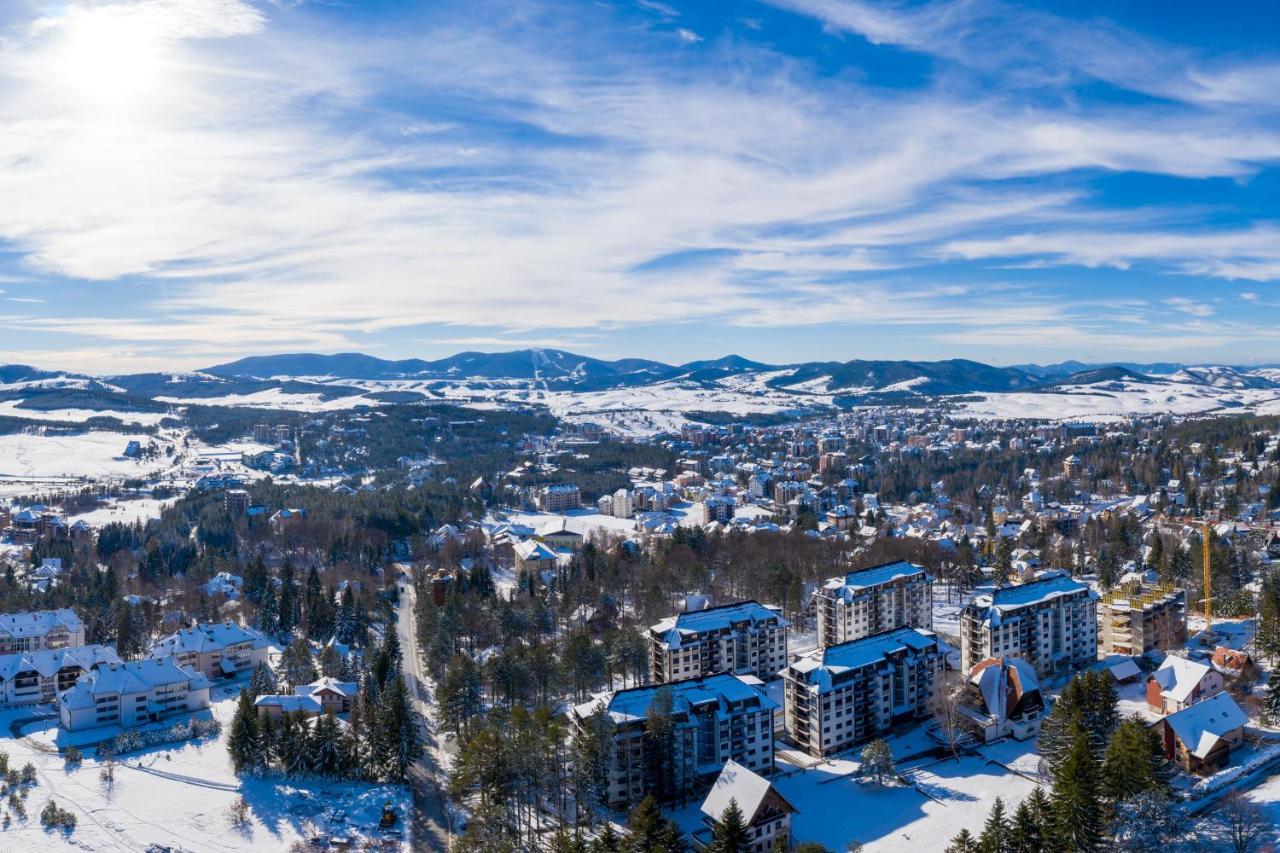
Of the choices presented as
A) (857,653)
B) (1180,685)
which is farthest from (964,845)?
(1180,685)

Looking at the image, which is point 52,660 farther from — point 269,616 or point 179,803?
point 179,803

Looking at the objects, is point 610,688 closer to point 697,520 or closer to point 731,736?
point 731,736

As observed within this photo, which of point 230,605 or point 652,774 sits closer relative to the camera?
point 652,774

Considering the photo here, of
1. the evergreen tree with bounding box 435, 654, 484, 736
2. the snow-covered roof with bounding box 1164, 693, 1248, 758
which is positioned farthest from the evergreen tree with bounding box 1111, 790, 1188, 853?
the evergreen tree with bounding box 435, 654, 484, 736

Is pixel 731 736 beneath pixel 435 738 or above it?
above

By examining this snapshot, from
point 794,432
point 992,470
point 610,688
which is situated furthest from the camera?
point 794,432

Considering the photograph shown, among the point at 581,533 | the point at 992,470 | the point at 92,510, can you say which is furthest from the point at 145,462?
the point at 992,470

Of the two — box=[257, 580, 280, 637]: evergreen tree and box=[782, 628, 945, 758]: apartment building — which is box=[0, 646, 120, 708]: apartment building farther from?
box=[782, 628, 945, 758]: apartment building
